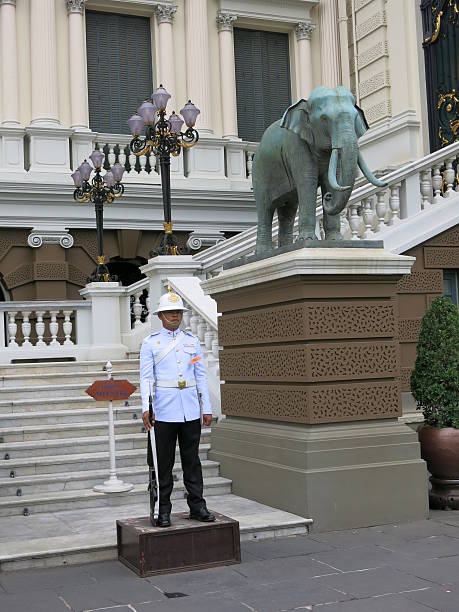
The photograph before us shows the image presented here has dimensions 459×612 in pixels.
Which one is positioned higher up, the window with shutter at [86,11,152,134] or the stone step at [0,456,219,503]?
the window with shutter at [86,11,152,134]

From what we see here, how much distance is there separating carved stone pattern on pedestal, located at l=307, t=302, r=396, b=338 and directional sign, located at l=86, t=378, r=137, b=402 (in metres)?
2.17

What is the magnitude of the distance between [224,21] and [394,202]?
10.6 m

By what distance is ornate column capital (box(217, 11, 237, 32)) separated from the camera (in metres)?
21.9

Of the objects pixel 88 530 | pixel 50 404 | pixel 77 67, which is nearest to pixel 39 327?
pixel 50 404

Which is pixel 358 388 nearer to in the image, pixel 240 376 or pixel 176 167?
pixel 240 376

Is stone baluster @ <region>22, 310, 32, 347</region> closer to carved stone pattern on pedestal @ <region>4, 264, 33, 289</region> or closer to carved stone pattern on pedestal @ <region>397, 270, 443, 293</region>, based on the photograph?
carved stone pattern on pedestal @ <region>4, 264, 33, 289</region>

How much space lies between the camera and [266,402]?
9.34 meters

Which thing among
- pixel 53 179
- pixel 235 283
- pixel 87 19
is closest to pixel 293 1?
pixel 87 19

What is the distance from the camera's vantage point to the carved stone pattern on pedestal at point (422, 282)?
12305mm

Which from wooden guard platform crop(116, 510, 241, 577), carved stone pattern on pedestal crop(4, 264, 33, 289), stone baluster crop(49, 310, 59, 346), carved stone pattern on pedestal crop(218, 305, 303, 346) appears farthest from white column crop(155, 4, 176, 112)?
wooden guard platform crop(116, 510, 241, 577)

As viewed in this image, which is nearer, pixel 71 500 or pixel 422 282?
pixel 71 500

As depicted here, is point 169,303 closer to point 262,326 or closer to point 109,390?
point 262,326

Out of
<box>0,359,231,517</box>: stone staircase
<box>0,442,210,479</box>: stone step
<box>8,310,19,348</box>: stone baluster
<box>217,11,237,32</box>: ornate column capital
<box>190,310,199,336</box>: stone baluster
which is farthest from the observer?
<box>217,11,237,32</box>: ornate column capital

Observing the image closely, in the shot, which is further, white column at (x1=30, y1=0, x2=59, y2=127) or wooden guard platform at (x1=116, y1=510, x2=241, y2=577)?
white column at (x1=30, y1=0, x2=59, y2=127)
